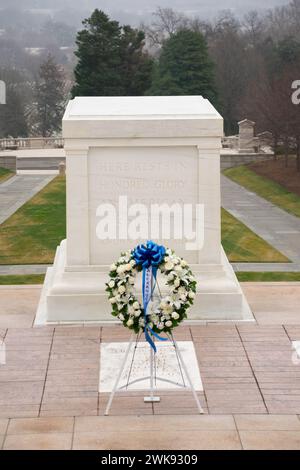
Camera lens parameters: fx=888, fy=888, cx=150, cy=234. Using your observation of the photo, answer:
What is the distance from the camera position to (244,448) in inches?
354

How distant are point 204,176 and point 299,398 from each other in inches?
159

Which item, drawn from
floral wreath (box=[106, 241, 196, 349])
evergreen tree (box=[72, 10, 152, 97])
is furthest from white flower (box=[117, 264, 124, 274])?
evergreen tree (box=[72, 10, 152, 97])

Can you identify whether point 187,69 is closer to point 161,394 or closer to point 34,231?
point 34,231

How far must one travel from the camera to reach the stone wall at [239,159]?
169 ft

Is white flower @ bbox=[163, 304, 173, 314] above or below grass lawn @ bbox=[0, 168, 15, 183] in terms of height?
below

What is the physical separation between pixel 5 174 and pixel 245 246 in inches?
1029

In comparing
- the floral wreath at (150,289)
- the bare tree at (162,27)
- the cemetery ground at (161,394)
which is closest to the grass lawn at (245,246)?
the cemetery ground at (161,394)

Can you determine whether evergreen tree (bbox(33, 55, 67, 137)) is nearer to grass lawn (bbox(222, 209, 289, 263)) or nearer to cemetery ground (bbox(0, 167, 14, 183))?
cemetery ground (bbox(0, 167, 14, 183))

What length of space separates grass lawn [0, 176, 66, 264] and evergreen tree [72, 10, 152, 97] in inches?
863

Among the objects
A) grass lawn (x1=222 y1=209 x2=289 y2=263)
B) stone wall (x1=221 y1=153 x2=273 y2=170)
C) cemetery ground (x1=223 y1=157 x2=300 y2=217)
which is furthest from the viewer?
stone wall (x1=221 y1=153 x2=273 y2=170)

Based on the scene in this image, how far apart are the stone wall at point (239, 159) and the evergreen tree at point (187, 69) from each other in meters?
8.97

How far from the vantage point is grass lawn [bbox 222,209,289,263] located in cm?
2178

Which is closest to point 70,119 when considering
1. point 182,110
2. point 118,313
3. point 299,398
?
point 182,110

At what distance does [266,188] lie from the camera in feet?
129
